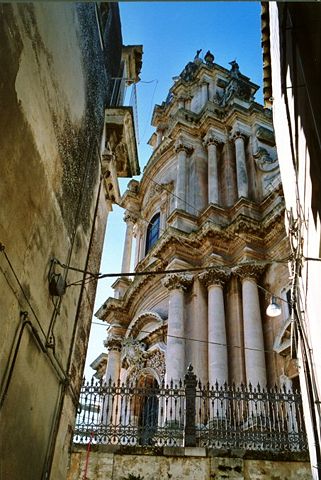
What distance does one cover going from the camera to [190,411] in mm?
10375

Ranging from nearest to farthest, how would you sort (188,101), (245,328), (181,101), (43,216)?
(43,216)
(245,328)
(188,101)
(181,101)

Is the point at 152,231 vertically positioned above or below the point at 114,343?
above

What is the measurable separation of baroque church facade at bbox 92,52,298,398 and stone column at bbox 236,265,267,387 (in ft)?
0.11

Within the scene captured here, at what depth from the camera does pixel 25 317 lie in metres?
4.97

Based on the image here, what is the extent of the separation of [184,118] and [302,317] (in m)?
16.2

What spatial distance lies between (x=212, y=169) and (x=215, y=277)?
6.00 m

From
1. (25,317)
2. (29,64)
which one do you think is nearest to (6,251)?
(25,317)

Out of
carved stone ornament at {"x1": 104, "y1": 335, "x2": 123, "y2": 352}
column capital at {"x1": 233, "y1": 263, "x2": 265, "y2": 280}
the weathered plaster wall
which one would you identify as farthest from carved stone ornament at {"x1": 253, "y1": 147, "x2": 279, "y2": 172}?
the weathered plaster wall

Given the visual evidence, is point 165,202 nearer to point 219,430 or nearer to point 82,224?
point 219,430

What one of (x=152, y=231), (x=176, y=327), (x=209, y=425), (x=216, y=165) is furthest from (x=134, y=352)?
(x=216, y=165)

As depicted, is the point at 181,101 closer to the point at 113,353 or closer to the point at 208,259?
the point at 208,259

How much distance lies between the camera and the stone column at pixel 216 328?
14.1 m

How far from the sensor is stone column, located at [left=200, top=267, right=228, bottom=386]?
14102 mm

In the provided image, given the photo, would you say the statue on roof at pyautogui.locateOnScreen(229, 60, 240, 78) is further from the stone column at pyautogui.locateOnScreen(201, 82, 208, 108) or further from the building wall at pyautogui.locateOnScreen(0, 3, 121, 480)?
the building wall at pyautogui.locateOnScreen(0, 3, 121, 480)
